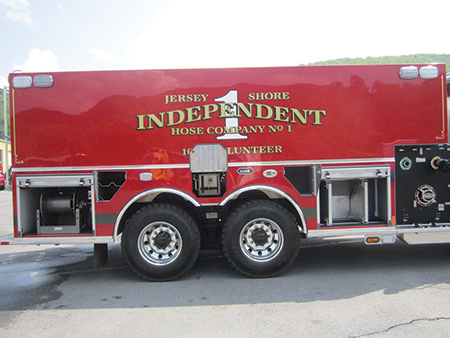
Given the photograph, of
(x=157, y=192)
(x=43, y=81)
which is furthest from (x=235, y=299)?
(x=43, y=81)

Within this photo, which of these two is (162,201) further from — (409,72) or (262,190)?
(409,72)

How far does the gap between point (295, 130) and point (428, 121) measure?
6.73 ft

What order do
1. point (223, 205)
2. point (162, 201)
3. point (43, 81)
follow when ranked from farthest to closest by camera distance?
point (162, 201)
point (223, 205)
point (43, 81)

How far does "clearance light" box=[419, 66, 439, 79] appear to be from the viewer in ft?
17.9

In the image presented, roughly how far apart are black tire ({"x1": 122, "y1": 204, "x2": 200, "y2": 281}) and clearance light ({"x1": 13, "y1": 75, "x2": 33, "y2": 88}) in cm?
244

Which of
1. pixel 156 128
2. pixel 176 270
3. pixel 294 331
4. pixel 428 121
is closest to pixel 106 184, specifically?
pixel 156 128

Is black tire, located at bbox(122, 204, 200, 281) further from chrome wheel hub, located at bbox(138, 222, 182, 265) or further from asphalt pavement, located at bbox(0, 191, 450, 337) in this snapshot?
asphalt pavement, located at bbox(0, 191, 450, 337)

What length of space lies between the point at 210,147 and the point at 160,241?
1.54m

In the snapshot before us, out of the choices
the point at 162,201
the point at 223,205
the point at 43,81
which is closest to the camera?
the point at 43,81

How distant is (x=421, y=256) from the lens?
246 inches

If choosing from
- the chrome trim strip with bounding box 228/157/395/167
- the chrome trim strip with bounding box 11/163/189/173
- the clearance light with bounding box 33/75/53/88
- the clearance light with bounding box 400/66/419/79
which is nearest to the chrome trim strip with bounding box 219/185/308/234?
the chrome trim strip with bounding box 228/157/395/167

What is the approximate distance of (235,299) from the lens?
4.54 m

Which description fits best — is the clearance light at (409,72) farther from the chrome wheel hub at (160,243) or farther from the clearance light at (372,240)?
the chrome wheel hub at (160,243)

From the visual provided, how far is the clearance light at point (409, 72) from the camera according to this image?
214 inches
